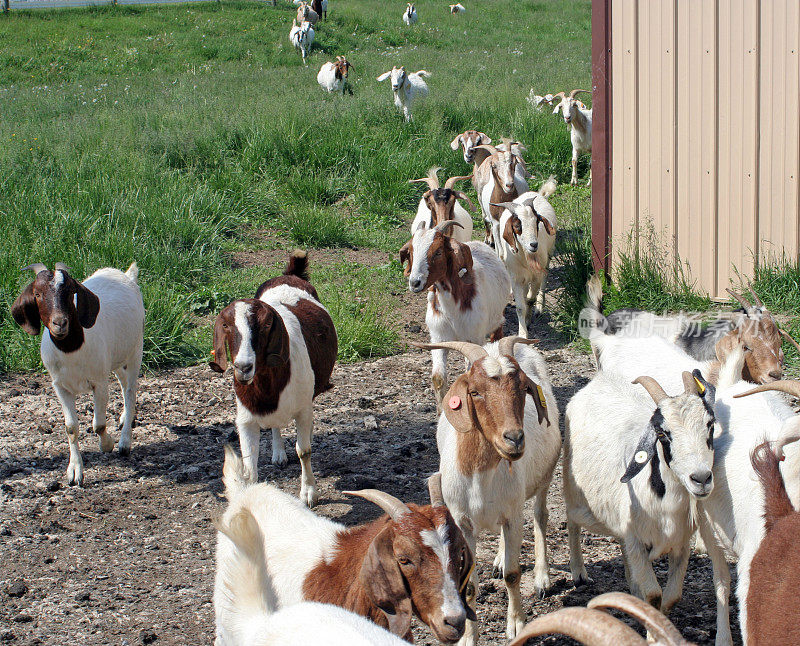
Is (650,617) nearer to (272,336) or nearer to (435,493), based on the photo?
(435,493)

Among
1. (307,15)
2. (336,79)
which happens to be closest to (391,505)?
(336,79)

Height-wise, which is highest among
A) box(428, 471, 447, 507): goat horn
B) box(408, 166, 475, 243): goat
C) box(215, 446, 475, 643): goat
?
box(408, 166, 475, 243): goat

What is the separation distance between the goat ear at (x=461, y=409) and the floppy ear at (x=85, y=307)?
2856 millimetres

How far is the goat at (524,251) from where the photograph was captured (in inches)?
336

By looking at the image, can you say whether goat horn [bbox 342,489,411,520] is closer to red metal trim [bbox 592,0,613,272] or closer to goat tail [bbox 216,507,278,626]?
goat tail [bbox 216,507,278,626]

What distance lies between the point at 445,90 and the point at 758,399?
14227 mm

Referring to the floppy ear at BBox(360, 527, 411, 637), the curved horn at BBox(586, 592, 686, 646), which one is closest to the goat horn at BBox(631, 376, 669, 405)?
the floppy ear at BBox(360, 527, 411, 637)

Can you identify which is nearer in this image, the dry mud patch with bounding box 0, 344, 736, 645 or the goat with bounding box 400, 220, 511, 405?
the dry mud patch with bounding box 0, 344, 736, 645

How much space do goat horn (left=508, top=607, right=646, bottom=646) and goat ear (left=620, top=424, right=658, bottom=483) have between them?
1851mm

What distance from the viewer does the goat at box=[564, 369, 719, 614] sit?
147 inches

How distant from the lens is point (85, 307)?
5.94 m

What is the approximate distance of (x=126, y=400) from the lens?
6.59 m

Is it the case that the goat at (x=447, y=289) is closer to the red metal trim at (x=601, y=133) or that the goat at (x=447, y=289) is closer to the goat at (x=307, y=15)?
the red metal trim at (x=601, y=133)

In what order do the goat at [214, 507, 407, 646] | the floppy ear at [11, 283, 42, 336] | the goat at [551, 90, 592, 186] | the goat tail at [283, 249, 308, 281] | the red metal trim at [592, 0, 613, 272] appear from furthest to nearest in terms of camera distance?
1. the goat at [551, 90, 592, 186]
2. the red metal trim at [592, 0, 613, 272]
3. the goat tail at [283, 249, 308, 281]
4. the floppy ear at [11, 283, 42, 336]
5. the goat at [214, 507, 407, 646]
